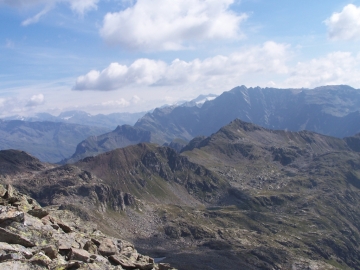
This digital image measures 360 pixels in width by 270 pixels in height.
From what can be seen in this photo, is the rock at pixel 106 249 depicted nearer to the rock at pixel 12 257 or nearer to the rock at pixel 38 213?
the rock at pixel 38 213

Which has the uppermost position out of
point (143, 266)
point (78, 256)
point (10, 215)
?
point (10, 215)

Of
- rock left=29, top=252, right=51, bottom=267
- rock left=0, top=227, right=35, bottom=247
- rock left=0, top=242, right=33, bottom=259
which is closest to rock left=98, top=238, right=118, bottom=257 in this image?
rock left=0, top=227, right=35, bottom=247

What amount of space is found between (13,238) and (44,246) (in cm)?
281

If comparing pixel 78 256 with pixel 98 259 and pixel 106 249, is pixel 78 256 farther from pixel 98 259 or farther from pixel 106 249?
pixel 106 249

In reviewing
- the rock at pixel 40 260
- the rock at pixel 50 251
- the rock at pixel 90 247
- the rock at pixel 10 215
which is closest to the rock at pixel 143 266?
the rock at pixel 90 247

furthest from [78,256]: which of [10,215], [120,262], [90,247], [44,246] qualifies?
[10,215]

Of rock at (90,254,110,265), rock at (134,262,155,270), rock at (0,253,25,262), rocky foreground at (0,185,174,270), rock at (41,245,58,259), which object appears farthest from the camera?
rock at (134,262,155,270)

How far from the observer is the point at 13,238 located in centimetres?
3027

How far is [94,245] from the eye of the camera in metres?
38.4

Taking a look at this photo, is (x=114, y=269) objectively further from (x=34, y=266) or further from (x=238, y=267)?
(x=238, y=267)

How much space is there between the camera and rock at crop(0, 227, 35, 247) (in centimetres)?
2989

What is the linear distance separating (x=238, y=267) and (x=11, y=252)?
606 feet

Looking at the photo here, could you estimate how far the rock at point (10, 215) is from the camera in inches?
1264

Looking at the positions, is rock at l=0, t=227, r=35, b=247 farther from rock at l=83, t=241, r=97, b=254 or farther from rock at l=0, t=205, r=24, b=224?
rock at l=83, t=241, r=97, b=254
